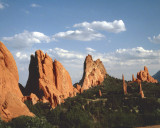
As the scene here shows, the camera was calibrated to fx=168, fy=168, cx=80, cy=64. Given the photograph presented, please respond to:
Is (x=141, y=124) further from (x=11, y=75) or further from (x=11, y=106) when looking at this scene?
(x=11, y=75)

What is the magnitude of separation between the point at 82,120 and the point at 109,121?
15.2 ft

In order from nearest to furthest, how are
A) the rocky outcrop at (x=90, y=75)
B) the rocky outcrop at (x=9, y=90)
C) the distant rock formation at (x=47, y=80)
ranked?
the rocky outcrop at (x=9, y=90)
the distant rock formation at (x=47, y=80)
the rocky outcrop at (x=90, y=75)

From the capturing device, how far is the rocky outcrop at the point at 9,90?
26094 mm

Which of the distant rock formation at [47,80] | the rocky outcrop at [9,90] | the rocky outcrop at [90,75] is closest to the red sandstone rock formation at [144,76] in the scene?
the rocky outcrop at [90,75]

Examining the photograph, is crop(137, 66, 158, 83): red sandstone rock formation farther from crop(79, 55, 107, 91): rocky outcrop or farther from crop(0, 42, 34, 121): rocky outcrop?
crop(0, 42, 34, 121): rocky outcrop

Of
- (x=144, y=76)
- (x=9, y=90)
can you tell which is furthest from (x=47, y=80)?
(x=144, y=76)

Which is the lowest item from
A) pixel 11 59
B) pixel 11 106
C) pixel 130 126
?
pixel 130 126

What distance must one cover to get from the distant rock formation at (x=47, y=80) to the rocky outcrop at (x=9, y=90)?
19.8 feet

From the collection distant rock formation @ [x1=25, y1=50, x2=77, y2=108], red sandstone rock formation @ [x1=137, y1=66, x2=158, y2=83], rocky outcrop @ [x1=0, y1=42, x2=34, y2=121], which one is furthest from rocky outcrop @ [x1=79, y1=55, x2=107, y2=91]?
rocky outcrop @ [x1=0, y1=42, x2=34, y2=121]

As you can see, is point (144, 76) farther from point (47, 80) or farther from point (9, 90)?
point (9, 90)

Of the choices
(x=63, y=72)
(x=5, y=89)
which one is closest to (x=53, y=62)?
(x=63, y=72)

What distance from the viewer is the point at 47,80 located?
41688 millimetres

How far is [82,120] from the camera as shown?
27.7 m

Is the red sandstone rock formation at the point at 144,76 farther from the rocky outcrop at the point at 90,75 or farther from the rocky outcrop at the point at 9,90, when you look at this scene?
the rocky outcrop at the point at 9,90
